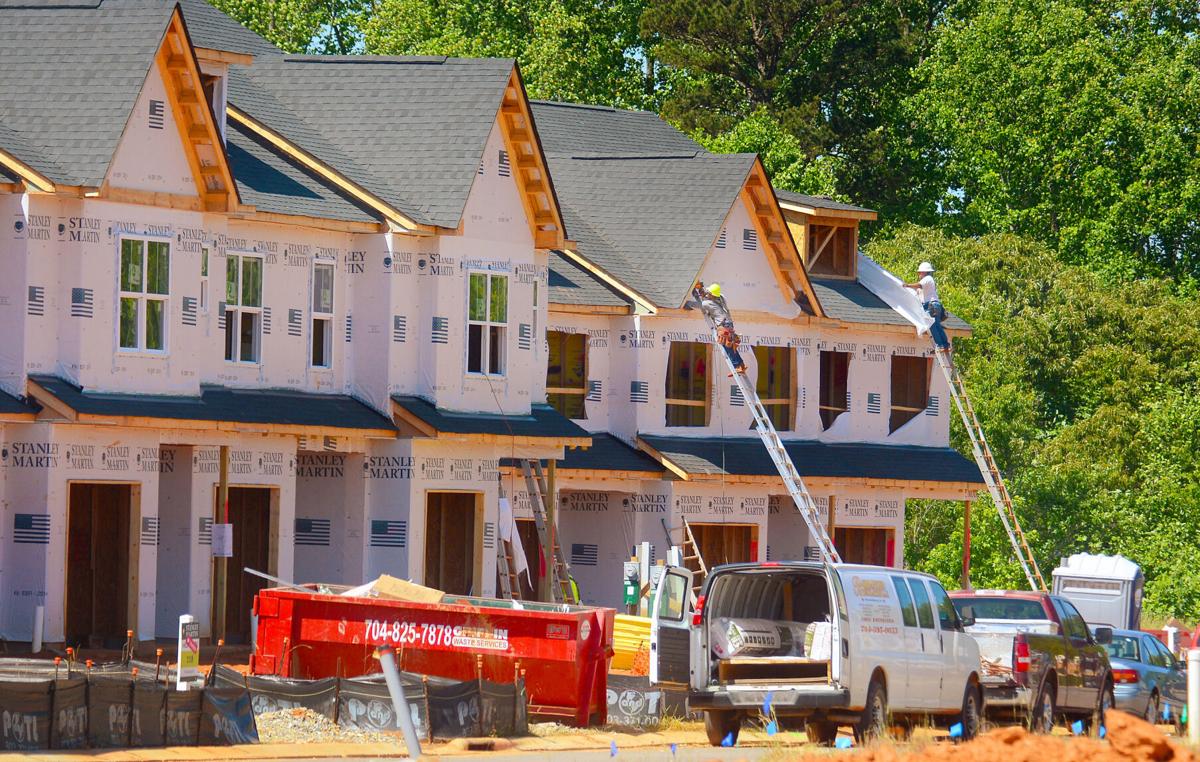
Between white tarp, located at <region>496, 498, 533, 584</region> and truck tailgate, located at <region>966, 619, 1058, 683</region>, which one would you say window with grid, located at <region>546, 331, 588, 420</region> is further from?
truck tailgate, located at <region>966, 619, 1058, 683</region>

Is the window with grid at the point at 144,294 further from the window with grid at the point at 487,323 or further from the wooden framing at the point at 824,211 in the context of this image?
the wooden framing at the point at 824,211

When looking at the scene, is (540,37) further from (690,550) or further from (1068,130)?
(690,550)

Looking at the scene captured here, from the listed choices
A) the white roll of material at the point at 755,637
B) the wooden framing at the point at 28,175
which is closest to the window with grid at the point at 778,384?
the wooden framing at the point at 28,175

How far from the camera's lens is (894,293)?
49.3 meters

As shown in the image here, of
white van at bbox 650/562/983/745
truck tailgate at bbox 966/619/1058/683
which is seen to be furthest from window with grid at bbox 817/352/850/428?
white van at bbox 650/562/983/745

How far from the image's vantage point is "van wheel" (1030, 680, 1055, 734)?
27.4 m

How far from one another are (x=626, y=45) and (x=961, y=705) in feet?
180

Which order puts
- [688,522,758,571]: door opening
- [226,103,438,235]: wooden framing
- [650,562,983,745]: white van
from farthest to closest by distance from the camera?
[688,522,758,571]: door opening
[226,103,438,235]: wooden framing
[650,562,983,745]: white van

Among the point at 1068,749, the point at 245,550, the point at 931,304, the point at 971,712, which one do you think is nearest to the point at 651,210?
the point at 931,304

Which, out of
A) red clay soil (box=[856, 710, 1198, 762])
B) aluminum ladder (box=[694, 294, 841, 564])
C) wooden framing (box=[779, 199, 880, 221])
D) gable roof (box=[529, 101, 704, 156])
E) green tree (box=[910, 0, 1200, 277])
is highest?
green tree (box=[910, 0, 1200, 277])

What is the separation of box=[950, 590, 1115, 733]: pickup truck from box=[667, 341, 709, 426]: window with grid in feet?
51.3

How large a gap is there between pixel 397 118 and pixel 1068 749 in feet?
81.1

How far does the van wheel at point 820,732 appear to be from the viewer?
2506cm

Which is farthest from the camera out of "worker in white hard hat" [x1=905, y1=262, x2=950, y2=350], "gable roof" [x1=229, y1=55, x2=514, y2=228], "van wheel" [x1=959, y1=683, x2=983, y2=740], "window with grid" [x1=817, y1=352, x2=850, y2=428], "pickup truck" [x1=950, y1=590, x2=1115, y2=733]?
"worker in white hard hat" [x1=905, y1=262, x2=950, y2=350]
